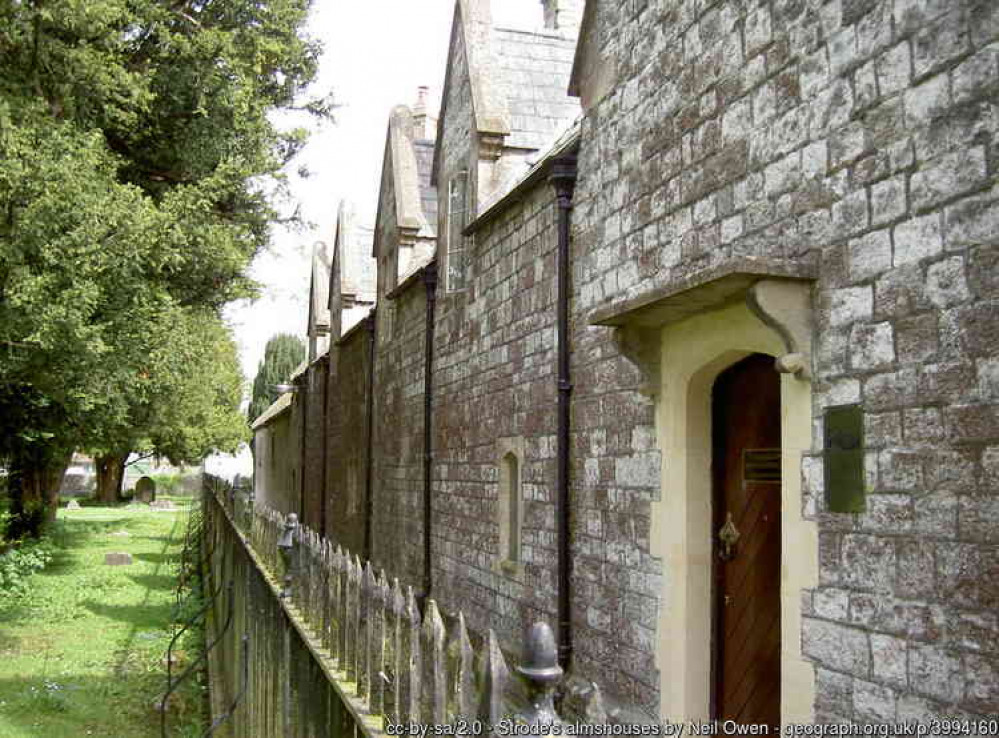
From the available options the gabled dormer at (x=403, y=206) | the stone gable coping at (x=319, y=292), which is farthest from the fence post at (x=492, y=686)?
the stone gable coping at (x=319, y=292)

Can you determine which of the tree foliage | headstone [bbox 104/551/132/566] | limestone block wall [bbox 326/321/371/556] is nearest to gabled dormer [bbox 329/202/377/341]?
limestone block wall [bbox 326/321/371/556]

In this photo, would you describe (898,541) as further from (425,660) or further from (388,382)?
(388,382)

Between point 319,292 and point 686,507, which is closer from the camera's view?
point 686,507

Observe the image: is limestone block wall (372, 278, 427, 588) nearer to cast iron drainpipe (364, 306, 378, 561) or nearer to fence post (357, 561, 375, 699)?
cast iron drainpipe (364, 306, 378, 561)

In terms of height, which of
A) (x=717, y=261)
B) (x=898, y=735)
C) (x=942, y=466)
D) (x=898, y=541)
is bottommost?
(x=898, y=735)

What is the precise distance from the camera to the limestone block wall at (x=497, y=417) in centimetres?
799

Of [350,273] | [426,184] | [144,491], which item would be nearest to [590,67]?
[426,184]

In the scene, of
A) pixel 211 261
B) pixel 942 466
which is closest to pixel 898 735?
pixel 942 466

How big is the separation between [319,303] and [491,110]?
50.3 feet

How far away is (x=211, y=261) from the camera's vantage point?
1537cm

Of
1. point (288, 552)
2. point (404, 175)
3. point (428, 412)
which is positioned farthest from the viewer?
point (404, 175)

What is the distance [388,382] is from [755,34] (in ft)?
32.0

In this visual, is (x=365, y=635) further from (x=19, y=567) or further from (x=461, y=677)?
(x=19, y=567)

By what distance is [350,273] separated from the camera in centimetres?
2094
